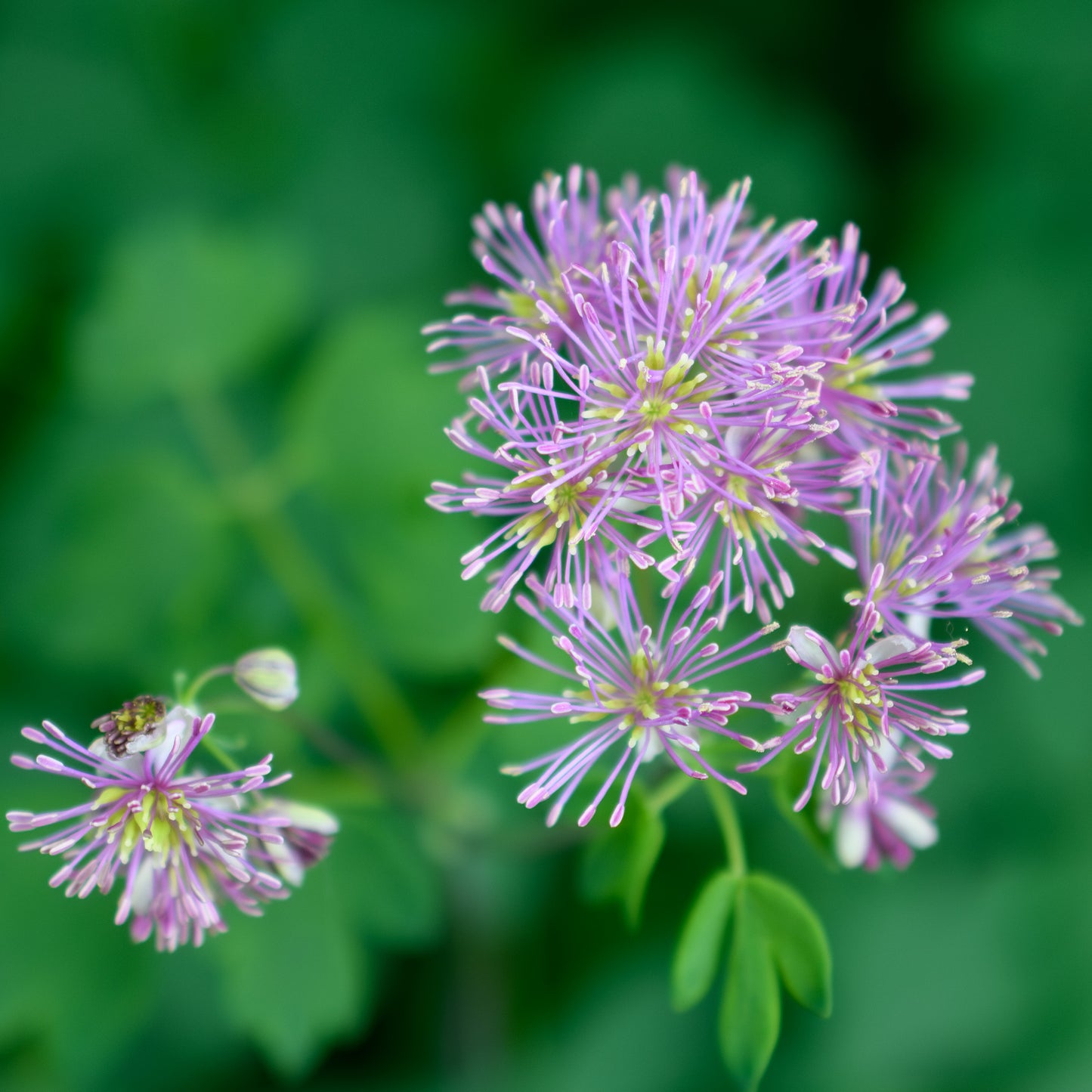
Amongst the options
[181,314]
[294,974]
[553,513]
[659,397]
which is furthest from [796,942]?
[181,314]

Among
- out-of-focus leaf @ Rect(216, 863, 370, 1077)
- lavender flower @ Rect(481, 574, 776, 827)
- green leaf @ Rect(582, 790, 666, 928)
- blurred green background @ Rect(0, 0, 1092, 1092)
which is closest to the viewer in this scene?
lavender flower @ Rect(481, 574, 776, 827)

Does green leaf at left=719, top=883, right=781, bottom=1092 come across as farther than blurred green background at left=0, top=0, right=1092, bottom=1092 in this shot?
No

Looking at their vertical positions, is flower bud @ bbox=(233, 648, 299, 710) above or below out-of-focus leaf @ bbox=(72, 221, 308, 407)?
below

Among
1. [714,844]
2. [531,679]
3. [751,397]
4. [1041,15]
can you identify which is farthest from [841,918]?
[1041,15]

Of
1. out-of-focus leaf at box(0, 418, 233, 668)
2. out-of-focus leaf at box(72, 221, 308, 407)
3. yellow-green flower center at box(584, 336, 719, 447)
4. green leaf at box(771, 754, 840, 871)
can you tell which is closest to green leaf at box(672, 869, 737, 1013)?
green leaf at box(771, 754, 840, 871)

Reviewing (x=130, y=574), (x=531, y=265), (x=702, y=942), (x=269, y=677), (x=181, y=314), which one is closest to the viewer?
(x=702, y=942)

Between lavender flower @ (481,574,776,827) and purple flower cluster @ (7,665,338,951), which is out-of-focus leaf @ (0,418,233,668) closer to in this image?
purple flower cluster @ (7,665,338,951)

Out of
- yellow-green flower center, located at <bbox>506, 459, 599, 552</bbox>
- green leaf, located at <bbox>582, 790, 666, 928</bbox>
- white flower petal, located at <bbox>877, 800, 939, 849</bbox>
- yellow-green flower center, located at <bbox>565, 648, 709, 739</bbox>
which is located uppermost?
yellow-green flower center, located at <bbox>506, 459, 599, 552</bbox>

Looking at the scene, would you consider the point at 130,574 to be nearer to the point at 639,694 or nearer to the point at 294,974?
the point at 294,974
